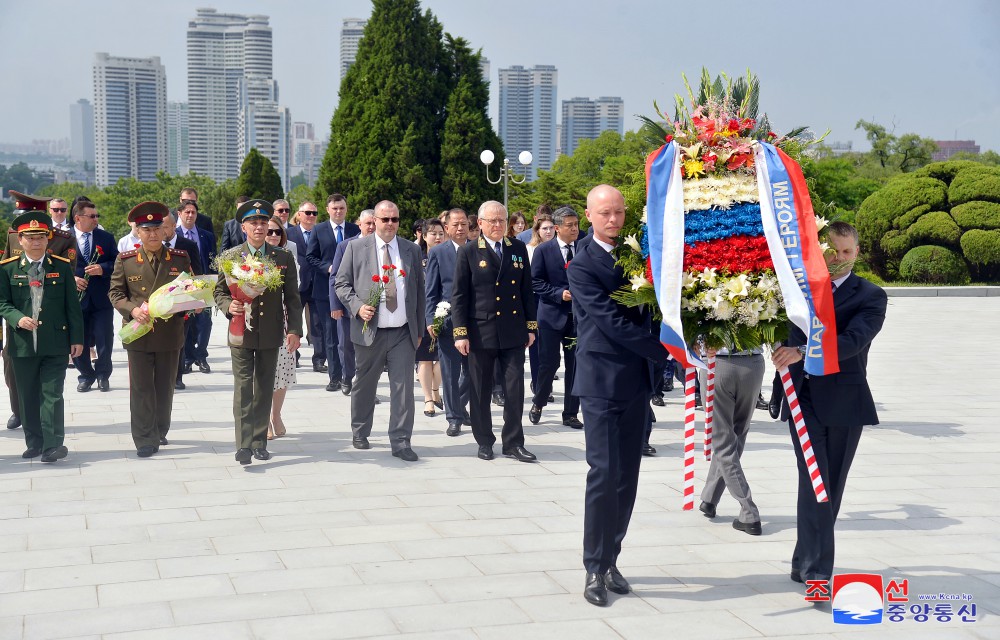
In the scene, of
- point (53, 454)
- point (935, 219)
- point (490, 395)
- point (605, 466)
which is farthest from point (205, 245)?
point (935, 219)

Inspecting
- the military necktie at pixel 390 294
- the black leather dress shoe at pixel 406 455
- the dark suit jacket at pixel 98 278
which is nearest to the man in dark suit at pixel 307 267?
the dark suit jacket at pixel 98 278

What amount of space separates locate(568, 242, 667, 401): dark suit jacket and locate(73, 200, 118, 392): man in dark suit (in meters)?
7.16

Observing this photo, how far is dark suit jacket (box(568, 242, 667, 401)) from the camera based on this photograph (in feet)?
16.3

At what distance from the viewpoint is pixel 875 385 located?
1241cm

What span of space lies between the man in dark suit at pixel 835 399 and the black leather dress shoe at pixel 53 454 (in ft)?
18.3

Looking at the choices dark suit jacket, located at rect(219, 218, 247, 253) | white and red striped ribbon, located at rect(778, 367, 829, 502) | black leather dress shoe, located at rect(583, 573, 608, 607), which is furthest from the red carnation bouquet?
dark suit jacket, located at rect(219, 218, 247, 253)

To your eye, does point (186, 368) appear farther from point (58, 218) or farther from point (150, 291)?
point (150, 291)

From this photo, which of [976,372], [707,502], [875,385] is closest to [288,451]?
[707,502]

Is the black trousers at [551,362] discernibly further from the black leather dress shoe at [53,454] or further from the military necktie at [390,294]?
the black leather dress shoe at [53,454]

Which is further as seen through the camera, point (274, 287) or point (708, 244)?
point (274, 287)

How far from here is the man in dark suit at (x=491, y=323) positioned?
8.03 meters

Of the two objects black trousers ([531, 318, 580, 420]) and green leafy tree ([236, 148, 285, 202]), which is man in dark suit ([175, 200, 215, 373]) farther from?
green leafy tree ([236, 148, 285, 202])

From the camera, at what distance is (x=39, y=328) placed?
7.74 metres

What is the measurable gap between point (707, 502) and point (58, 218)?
8477 mm
